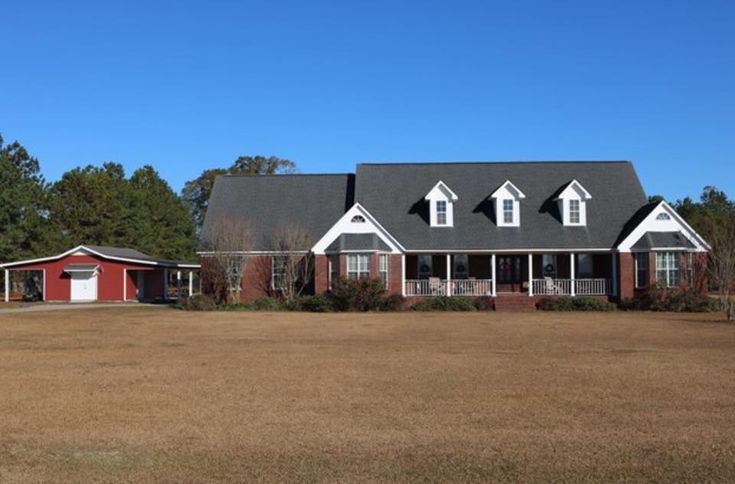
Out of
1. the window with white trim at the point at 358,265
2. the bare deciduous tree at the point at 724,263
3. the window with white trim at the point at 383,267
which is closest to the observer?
the bare deciduous tree at the point at 724,263

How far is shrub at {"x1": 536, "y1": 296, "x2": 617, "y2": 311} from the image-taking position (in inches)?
1547

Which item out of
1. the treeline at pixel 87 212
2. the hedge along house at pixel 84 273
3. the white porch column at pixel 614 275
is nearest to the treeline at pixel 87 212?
the treeline at pixel 87 212

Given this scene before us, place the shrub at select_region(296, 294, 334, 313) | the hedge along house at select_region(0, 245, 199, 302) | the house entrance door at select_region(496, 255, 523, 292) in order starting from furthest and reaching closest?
the hedge along house at select_region(0, 245, 199, 302) < the house entrance door at select_region(496, 255, 523, 292) < the shrub at select_region(296, 294, 334, 313)

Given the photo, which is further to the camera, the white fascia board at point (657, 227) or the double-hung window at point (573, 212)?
the double-hung window at point (573, 212)

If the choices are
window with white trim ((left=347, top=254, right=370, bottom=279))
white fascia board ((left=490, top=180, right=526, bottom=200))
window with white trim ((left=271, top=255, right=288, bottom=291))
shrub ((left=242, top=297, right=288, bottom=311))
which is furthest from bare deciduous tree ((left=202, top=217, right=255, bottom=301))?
white fascia board ((left=490, top=180, right=526, bottom=200))

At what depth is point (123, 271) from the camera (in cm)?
5369

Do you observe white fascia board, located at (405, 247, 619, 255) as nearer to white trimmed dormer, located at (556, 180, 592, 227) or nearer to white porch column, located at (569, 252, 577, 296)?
white porch column, located at (569, 252, 577, 296)

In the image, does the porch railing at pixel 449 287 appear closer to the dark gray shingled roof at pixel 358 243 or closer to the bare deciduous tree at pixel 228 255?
the dark gray shingled roof at pixel 358 243

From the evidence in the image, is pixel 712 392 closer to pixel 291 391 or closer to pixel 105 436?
pixel 291 391

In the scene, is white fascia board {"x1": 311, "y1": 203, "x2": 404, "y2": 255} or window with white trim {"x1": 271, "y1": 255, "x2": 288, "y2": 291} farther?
window with white trim {"x1": 271, "y1": 255, "x2": 288, "y2": 291}

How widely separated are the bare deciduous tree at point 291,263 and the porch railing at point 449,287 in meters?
5.89

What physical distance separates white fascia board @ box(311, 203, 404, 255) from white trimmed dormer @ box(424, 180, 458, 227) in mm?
3323

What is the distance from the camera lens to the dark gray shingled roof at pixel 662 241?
1590 inches

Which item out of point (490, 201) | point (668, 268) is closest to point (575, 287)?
point (668, 268)
